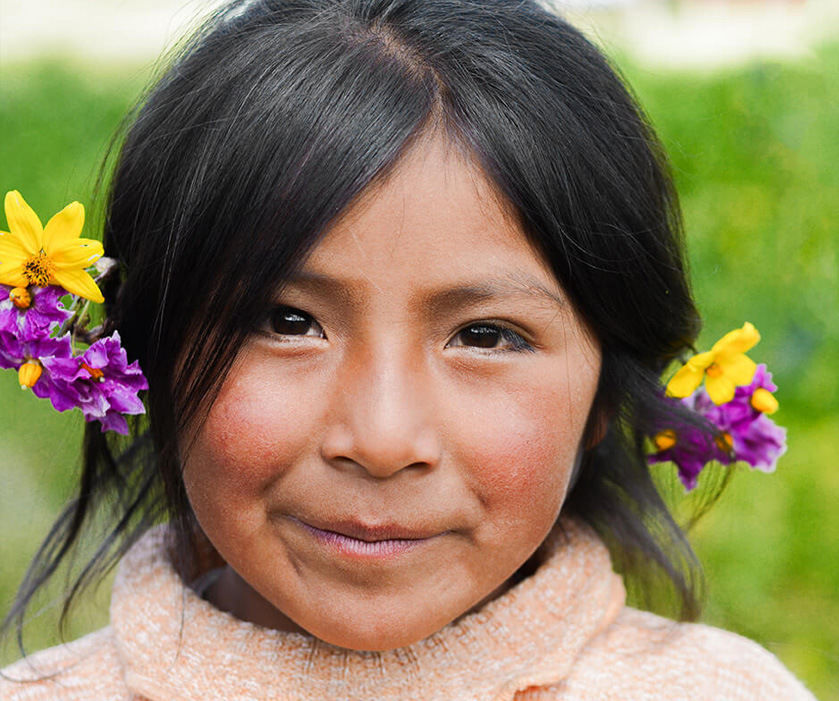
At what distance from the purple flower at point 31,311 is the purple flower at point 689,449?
93 cm

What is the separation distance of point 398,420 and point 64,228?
0.47m

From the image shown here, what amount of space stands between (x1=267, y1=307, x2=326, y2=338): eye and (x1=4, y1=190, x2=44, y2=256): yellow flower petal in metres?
0.29

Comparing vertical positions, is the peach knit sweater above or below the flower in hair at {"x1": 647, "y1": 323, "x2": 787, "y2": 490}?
below

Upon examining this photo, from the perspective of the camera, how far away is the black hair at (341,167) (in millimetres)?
1410

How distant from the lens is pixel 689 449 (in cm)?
189

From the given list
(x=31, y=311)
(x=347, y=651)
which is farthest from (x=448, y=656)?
(x=31, y=311)

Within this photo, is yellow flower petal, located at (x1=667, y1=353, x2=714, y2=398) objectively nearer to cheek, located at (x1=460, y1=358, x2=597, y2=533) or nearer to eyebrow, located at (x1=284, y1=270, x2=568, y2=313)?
cheek, located at (x1=460, y1=358, x2=597, y2=533)

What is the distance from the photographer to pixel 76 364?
1448 mm

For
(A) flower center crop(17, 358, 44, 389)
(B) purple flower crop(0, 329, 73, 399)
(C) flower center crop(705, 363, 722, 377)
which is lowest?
(C) flower center crop(705, 363, 722, 377)

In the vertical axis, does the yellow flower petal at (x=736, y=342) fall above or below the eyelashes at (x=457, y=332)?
below

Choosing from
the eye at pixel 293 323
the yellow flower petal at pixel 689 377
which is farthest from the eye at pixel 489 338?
the yellow flower petal at pixel 689 377

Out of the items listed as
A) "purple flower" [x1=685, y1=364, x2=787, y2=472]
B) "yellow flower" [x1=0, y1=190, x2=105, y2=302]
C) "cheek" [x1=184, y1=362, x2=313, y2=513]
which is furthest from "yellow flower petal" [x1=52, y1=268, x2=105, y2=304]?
"purple flower" [x1=685, y1=364, x2=787, y2=472]

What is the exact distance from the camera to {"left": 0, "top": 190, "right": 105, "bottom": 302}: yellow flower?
1.43 metres

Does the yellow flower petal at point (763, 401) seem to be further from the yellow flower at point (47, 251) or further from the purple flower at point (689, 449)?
the yellow flower at point (47, 251)
